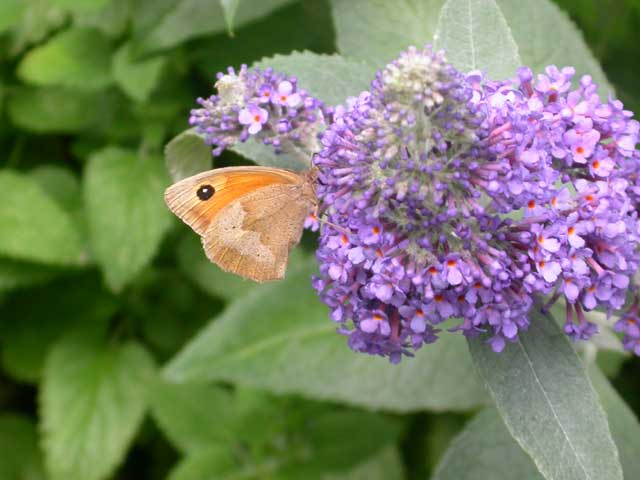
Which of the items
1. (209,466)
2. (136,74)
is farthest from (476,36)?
(209,466)

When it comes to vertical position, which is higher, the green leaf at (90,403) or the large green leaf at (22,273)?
the large green leaf at (22,273)

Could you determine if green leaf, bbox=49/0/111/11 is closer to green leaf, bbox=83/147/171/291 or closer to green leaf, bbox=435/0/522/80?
green leaf, bbox=83/147/171/291

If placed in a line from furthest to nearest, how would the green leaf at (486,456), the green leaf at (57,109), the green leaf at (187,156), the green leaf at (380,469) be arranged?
the green leaf at (57,109) → the green leaf at (380,469) → the green leaf at (486,456) → the green leaf at (187,156)

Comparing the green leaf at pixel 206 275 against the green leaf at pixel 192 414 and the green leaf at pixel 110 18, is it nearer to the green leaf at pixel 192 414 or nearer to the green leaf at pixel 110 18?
the green leaf at pixel 192 414

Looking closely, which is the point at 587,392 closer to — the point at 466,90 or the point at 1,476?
the point at 466,90

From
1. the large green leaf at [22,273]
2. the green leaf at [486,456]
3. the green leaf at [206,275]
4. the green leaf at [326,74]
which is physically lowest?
the large green leaf at [22,273]

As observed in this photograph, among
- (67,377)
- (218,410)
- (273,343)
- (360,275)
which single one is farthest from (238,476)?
(360,275)

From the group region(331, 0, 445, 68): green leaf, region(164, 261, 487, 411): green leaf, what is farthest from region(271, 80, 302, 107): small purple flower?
region(164, 261, 487, 411): green leaf

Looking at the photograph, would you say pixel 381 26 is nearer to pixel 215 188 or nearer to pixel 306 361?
pixel 215 188

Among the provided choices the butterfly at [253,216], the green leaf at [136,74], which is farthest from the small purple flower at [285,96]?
the green leaf at [136,74]
